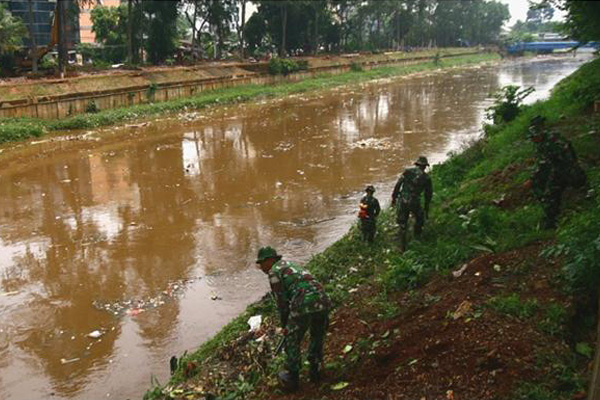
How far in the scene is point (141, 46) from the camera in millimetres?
42406

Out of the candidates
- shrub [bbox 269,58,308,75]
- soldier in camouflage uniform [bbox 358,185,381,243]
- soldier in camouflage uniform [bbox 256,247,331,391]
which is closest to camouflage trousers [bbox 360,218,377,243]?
soldier in camouflage uniform [bbox 358,185,381,243]

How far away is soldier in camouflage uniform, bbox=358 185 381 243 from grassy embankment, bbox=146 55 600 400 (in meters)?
0.24

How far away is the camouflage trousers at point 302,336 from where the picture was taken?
17.2 ft

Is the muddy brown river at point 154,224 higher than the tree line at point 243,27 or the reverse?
the reverse

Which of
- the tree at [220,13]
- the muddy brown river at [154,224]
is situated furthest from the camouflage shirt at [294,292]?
the tree at [220,13]

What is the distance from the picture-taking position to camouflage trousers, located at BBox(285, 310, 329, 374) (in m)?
5.24

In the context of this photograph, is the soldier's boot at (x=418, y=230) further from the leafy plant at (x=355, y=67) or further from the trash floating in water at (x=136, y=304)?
the leafy plant at (x=355, y=67)

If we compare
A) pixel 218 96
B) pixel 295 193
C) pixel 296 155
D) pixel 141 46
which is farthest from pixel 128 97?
pixel 295 193

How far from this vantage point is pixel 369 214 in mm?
9602

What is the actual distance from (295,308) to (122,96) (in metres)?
29.0

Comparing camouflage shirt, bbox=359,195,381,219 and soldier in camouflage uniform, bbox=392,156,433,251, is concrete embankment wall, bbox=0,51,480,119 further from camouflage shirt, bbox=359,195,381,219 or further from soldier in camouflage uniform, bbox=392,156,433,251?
soldier in camouflage uniform, bbox=392,156,433,251

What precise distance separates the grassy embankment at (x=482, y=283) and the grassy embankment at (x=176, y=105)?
61.8 ft

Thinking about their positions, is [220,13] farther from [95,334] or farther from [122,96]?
[95,334]

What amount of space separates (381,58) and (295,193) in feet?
172
